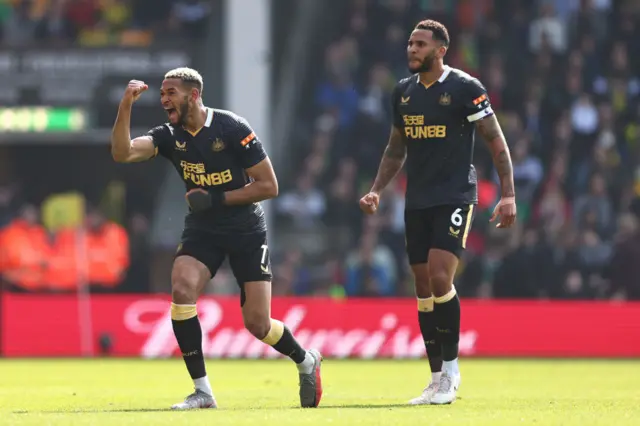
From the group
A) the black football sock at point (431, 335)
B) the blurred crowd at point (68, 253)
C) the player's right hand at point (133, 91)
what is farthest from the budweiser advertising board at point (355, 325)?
the player's right hand at point (133, 91)

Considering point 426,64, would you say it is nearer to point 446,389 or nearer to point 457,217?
point 457,217

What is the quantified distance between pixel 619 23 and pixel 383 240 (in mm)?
6584

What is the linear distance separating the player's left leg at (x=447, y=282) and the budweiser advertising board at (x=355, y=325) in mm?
8911

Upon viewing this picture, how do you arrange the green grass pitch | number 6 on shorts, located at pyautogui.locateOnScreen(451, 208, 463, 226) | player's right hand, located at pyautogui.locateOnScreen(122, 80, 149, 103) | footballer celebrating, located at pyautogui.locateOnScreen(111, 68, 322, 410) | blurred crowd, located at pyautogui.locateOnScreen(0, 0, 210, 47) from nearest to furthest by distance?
the green grass pitch
player's right hand, located at pyautogui.locateOnScreen(122, 80, 149, 103)
footballer celebrating, located at pyautogui.locateOnScreen(111, 68, 322, 410)
number 6 on shorts, located at pyautogui.locateOnScreen(451, 208, 463, 226)
blurred crowd, located at pyautogui.locateOnScreen(0, 0, 210, 47)

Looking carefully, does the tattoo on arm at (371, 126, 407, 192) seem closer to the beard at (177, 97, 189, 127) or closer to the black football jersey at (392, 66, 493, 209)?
the black football jersey at (392, 66, 493, 209)

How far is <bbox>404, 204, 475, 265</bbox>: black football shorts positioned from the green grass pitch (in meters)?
1.08

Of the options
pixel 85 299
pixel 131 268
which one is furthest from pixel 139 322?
pixel 131 268

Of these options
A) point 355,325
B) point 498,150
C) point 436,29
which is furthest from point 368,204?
point 355,325

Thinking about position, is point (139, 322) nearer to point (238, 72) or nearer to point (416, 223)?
point (238, 72)

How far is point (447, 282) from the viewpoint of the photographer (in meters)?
9.66

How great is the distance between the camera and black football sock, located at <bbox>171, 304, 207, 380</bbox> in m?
9.35

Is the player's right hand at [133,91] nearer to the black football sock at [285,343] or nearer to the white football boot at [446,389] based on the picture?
the black football sock at [285,343]

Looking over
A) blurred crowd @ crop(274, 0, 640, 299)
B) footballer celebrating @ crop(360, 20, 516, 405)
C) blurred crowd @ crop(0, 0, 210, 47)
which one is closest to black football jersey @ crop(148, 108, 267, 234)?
footballer celebrating @ crop(360, 20, 516, 405)

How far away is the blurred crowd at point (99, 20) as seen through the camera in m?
23.2
